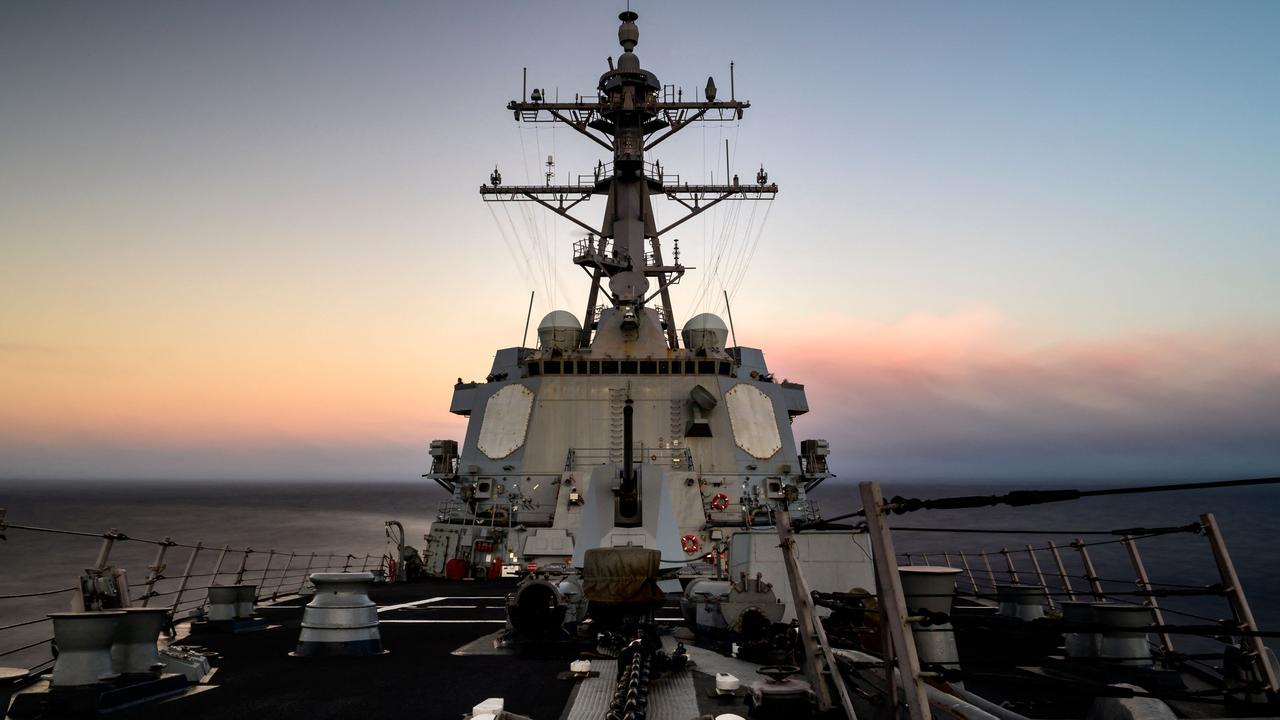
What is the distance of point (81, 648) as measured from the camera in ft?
20.6

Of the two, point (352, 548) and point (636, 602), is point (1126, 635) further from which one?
point (352, 548)

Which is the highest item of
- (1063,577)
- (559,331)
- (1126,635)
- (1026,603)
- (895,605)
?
(559,331)

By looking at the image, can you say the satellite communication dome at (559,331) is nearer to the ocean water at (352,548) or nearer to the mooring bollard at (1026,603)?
the ocean water at (352,548)

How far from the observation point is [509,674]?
25.5 ft

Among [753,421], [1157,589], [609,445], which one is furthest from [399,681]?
[753,421]

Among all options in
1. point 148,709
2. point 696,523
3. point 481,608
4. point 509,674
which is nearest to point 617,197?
point 696,523

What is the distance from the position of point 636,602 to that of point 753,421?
1026cm

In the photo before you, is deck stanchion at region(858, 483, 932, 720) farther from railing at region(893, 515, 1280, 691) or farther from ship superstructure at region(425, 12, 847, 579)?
ship superstructure at region(425, 12, 847, 579)

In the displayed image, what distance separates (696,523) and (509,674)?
8.97 m

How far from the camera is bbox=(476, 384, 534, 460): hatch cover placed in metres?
18.4

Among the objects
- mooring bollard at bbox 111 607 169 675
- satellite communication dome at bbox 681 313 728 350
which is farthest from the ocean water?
satellite communication dome at bbox 681 313 728 350

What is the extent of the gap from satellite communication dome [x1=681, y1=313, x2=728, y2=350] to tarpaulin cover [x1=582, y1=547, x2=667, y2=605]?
12801 mm

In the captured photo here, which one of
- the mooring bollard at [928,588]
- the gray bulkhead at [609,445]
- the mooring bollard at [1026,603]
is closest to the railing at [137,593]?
the gray bulkhead at [609,445]

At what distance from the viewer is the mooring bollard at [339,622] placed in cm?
883
